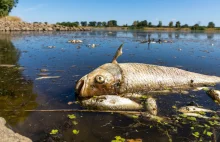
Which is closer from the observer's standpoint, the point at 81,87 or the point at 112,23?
the point at 81,87

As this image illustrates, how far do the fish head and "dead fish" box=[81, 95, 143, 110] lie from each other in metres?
0.45

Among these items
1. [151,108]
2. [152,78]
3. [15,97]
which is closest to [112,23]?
[152,78]

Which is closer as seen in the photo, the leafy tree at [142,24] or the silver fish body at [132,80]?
the silver fish body at [132,80]

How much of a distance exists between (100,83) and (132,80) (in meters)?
1.38

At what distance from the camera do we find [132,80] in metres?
8.25

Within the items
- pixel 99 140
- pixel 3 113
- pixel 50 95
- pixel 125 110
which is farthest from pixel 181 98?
pixel 3 113

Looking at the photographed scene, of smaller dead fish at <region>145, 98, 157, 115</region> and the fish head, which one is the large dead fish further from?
smaller dead fish at <region>145, 98, 157, 115</region>

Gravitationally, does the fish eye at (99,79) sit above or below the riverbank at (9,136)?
above

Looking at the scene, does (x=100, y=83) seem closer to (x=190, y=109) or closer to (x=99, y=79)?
(x=99, y=79)

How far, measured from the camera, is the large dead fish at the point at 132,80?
747 cm

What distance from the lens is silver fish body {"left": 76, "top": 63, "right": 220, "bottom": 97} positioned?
7469 millimetres

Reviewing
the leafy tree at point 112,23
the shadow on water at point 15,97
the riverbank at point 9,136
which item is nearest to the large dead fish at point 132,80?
the shadow on water at point 15,97

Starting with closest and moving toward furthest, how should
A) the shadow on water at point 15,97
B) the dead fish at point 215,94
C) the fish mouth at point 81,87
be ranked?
the shadow on water at point 15,97 → the fish mouth at point 81,87 → the dead fish at point 215,94

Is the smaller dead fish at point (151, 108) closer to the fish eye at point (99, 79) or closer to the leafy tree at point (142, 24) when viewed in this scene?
the fish eye at point (99, 79)
